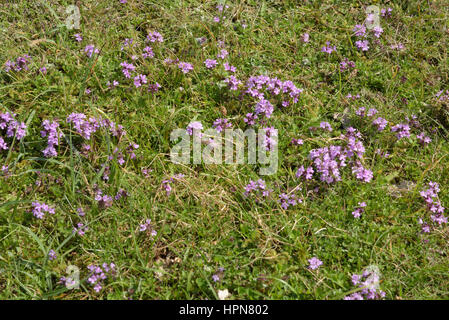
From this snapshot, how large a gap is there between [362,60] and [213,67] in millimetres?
1731

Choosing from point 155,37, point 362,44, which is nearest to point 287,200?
point 362,44

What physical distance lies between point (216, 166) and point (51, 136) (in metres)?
1.57

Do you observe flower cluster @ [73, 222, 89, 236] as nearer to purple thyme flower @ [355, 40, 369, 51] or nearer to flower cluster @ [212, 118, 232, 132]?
flower cluster @ [212, 118, 232, 132]

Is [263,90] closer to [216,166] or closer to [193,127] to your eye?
[193,127]

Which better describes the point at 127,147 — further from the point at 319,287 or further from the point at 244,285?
the point at 319,287

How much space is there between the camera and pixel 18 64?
4.70 meters

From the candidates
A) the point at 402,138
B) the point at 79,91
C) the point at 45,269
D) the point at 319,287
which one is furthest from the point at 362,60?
the point at 45,269

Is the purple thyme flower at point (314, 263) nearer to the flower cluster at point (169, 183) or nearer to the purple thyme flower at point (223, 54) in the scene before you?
the flower cluster at point (169, 183)

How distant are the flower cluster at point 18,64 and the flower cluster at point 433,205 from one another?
4.14 meters

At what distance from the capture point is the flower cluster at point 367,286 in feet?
11.9

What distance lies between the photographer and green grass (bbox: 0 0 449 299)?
149 inches

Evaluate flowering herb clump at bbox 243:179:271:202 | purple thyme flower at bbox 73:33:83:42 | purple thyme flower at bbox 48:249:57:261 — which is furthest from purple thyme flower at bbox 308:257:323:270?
purple thyme flower at bbox 73:33:83:42

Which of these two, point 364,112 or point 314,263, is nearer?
point 314,263

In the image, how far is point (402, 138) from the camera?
4.73 metres
